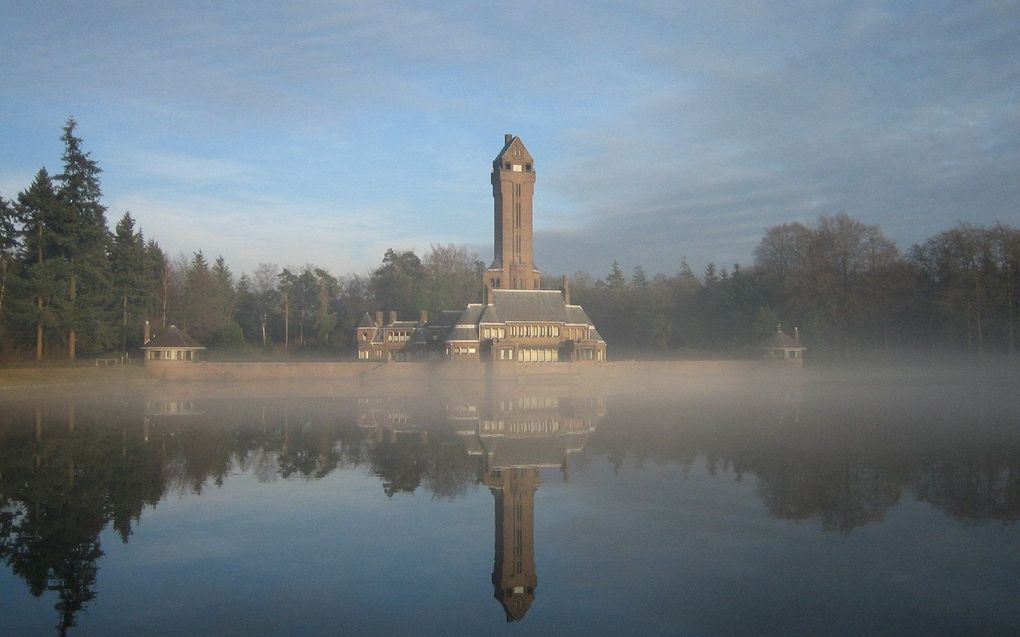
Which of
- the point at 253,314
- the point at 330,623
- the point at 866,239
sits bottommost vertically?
the point at 330,623

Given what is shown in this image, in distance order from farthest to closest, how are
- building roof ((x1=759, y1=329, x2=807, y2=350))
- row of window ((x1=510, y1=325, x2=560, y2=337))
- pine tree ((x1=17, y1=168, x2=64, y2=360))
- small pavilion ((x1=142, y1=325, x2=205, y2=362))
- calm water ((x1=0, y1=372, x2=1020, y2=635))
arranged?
building roof ((x1=759, y1=329, x2=807, y2=350)), row of window ((x1=510, y1=325, x2=560, y2=337)), small pavilion ((x1=142, y1=325, x2=205, y2=362)), pine tree ((x1=17, y1=168, x2=64, y2=360)), calm water ((x1=0, y1=372, x2=1020, y2=635))

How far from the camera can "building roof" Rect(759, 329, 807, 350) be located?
6391cm

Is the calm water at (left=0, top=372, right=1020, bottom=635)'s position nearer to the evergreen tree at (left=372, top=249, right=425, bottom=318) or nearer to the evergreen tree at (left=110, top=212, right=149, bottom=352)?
the evergreen tree at (left=110, top=212, right=149, bottom=352)

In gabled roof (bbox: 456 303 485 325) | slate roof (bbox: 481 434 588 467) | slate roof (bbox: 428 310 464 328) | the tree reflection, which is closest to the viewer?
the tree reflection

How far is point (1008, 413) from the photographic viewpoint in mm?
33562

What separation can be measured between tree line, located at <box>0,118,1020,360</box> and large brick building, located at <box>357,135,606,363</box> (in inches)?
278

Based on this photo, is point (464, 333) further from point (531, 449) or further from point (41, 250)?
point (531, 449)

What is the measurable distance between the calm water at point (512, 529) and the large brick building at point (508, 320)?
32.5 m

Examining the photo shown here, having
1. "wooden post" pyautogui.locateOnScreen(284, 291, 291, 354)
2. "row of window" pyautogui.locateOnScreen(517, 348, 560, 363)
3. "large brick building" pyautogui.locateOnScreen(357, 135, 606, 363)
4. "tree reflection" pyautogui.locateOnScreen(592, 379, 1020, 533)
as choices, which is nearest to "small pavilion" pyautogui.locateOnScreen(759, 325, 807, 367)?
"large brick building" pyautogui.locateOnScreen(357, 135, 606, 363)

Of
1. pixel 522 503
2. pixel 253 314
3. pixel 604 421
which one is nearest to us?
pixel 522 503

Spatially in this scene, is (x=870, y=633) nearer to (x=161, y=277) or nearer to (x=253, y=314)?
(x=161, y=277)

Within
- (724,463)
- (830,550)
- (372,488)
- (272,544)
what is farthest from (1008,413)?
(272,544)

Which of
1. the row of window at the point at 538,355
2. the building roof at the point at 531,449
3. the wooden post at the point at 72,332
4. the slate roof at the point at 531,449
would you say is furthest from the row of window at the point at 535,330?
the slate roof at the point at 531,449

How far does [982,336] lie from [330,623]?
226 ft
